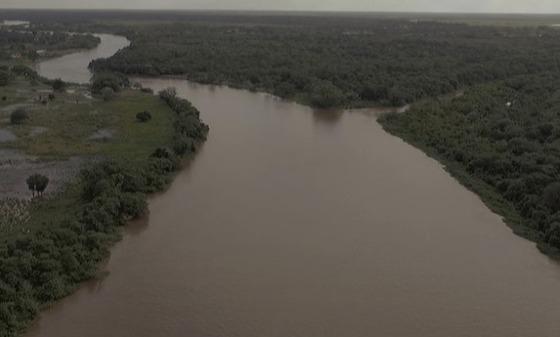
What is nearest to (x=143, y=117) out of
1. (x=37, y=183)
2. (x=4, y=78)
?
(x=37, y=183)

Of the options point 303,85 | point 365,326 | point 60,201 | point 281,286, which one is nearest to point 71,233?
point 60,201

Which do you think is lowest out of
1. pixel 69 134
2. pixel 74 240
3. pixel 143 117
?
pixel 74 240

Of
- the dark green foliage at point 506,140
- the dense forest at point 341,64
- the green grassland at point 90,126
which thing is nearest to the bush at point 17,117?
the green grassland at point 90,126

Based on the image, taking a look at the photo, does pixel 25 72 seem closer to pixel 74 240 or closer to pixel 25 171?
pixel 25 171

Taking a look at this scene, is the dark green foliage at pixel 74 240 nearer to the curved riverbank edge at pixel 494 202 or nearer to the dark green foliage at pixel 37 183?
the dark green foliage at pixel 37 183

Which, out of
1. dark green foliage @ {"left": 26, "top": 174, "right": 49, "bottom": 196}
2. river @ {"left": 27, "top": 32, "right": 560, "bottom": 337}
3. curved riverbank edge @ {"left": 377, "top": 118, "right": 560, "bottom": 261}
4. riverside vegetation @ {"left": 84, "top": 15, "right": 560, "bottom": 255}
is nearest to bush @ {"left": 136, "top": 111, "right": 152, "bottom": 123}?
river @ {"left": 27, "top": 32, "right": 560, "bottom": 337}

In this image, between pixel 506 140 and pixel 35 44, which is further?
pixel 35 44

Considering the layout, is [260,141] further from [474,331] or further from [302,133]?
[474,331]
